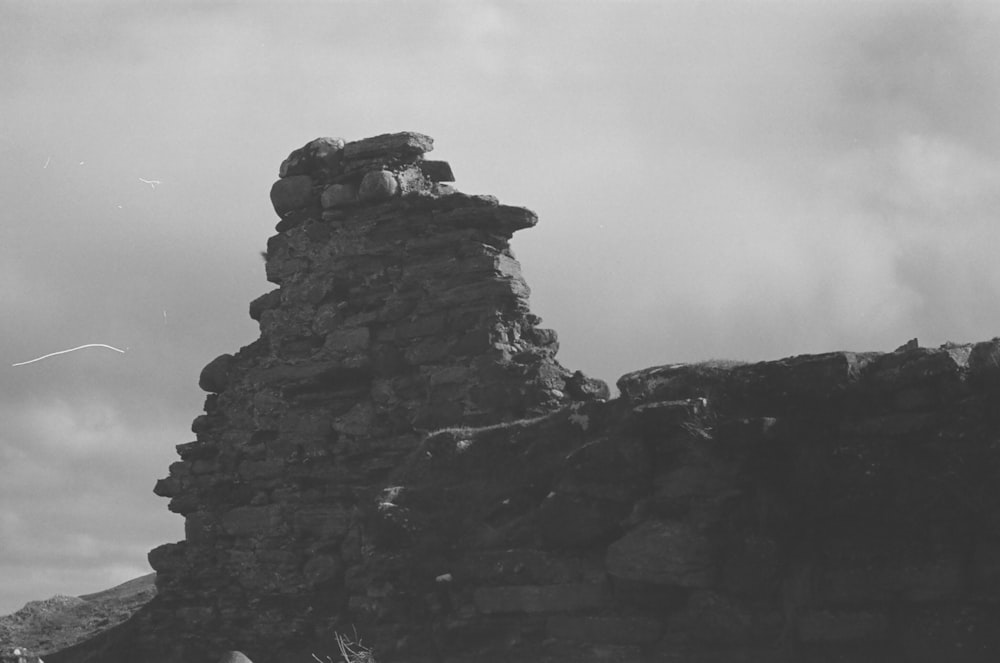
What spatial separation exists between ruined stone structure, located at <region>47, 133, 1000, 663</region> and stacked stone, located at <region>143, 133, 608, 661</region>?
1.3 inches

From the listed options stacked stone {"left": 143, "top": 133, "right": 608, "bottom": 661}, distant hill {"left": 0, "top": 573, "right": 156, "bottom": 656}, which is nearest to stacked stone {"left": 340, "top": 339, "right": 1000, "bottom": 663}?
stacked stone {"left": 143, "top": 133, "right": 608, "bottom": 661}

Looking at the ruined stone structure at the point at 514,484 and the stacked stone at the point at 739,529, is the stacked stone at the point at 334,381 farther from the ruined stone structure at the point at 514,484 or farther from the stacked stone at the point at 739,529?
the stacked stone at the point at 739,529

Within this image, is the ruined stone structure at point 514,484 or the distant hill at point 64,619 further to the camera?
the distant hill at point 64,619

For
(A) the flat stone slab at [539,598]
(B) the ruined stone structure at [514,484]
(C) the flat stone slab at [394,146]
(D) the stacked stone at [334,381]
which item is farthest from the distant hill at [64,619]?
(A) the flat stone slab at [539,598]

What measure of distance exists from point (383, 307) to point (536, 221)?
225cm

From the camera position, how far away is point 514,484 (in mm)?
12797

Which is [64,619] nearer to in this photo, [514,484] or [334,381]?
[334,381]

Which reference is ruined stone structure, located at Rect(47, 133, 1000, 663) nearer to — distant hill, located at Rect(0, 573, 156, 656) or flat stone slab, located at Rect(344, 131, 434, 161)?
flat stone slab, located at Rect(344, 131, 434, 161)

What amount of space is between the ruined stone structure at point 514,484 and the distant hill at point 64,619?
0.85m

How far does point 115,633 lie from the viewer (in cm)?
1920

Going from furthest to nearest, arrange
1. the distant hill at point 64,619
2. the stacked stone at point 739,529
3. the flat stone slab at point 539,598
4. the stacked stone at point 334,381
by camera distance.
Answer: the distant hill at point 64,619
the stacked stone at point 334,381
the flat stone slab at point 539,598
the stacked stone at point 739,529

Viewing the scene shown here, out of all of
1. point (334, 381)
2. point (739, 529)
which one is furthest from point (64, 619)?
point (739, 529)

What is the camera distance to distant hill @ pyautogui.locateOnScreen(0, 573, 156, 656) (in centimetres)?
1962

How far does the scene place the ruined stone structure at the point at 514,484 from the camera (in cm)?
1051
